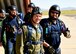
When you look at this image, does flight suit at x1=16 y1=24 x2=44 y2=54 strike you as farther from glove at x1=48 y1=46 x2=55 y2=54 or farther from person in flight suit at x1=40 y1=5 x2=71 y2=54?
person in flight suit at x1=40 y1=5 x2=71 y2=54

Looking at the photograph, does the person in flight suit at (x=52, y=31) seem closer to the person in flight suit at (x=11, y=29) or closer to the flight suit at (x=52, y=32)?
the flight suit at (x=52, y=32)

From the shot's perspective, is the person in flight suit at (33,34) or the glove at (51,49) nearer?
the person in flight suit at (33,34)

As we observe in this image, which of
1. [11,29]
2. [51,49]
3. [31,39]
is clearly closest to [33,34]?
[31,39]

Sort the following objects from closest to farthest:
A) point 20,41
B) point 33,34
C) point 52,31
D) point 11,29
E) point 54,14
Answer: point 20,41 < point 33,34 < point 54,14 < point 52,31 < point 11,29

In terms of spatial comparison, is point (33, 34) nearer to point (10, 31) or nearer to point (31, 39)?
point (31, 39)

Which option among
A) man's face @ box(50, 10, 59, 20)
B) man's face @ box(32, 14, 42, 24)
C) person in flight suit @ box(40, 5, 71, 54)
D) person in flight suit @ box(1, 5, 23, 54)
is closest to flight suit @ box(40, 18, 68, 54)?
person in flight suit @ box(40, 5, 71, 54)

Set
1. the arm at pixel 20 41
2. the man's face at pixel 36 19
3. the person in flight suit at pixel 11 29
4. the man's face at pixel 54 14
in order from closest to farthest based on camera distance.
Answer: the arm at pixel 20 41 < the man's face at pixel 36 19 < the man's face at pixel 54 14 < the person in flight suit at pixel 11 29

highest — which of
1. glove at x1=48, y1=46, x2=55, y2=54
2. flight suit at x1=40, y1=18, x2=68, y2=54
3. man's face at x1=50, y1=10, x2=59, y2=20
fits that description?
man's face at x1=50, y1=10, x2=59, y2=20

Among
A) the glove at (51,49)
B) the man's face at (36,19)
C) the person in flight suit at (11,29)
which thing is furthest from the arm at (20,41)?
the person in flight suit at (11,29)

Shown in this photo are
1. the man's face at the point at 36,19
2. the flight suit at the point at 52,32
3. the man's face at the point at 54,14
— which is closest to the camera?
the man's face at the point at 36,19

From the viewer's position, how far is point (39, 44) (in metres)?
4.98

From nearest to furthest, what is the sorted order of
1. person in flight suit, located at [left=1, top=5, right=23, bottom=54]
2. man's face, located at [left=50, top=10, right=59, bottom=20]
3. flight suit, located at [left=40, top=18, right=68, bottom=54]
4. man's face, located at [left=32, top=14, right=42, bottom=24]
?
1. man's face, located at [left=32, top=14, right=42, bottom=24]
2. man's face, located at [left=50, top=10, right=59, bottom=20]
3. flight suit, located at [left=40, top=18, right=68, bottom=54]
4. person in flight suit, located at [left=1, top=5, right=23, bottom=54]

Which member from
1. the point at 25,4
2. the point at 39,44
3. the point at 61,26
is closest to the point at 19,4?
the point at 25,4

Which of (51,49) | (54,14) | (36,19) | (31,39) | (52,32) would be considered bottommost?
(51,49)
